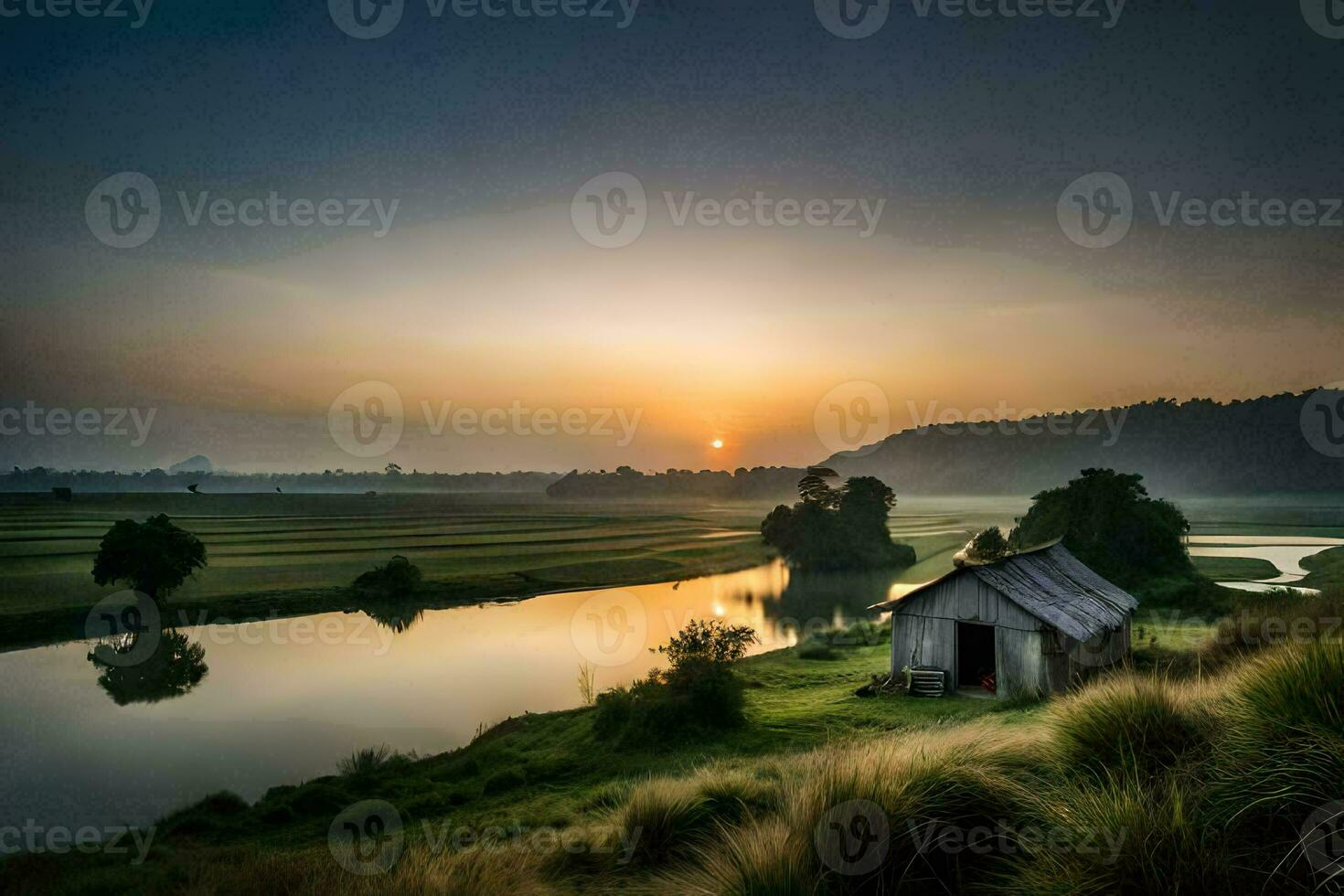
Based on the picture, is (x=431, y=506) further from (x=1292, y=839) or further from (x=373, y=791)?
(x=1292, y=839)

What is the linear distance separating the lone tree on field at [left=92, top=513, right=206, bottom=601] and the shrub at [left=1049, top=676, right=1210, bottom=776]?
47916mm

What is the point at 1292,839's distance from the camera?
4602mm

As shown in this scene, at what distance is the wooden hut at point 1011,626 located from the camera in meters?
19.4

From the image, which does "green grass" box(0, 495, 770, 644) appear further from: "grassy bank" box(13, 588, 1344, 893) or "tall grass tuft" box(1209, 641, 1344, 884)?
"tall grass tuft" box(1209, 641, 1344, 884)

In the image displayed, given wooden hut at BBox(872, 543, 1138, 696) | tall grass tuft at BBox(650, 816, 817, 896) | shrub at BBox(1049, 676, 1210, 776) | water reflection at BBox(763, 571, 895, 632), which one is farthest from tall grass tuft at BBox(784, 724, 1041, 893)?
water reflection at BBox(763, 571, 895, 632)

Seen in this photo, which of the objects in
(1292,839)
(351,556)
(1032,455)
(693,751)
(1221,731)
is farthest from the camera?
(1032,455)

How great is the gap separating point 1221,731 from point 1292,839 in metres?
1.97

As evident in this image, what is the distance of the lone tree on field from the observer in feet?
125

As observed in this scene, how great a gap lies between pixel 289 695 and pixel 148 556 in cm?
2078

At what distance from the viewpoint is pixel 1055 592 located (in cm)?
2145

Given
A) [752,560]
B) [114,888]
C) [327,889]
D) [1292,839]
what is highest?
[1292,839]

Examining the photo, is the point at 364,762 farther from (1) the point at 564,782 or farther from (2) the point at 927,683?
(2) the point at 927,683

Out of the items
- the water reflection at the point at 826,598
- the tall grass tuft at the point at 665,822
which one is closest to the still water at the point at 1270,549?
the water reflection at the point at 826,598

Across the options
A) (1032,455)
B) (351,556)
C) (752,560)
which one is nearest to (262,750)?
(351,556)
